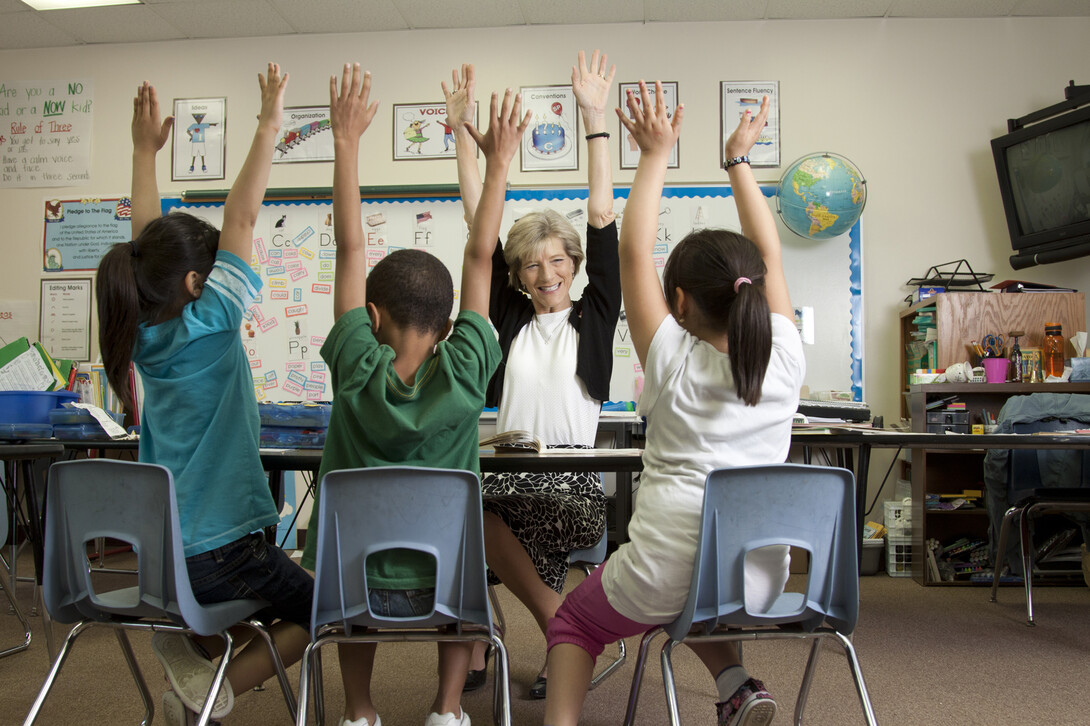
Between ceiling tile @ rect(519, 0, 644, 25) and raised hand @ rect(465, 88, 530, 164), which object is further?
ceiling tile @ rect(519, 0, 644, 25)

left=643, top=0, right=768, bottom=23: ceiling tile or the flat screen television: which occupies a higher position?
left=643, top=0, right=768, bottom=23: ceiling tile

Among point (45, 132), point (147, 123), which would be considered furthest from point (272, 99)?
point (45, 132)

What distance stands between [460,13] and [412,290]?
11.7 feet

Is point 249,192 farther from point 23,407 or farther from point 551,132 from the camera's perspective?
point 551,132

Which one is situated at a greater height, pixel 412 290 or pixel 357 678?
pixel 412 290

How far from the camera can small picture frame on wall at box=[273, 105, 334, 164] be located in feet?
15.2

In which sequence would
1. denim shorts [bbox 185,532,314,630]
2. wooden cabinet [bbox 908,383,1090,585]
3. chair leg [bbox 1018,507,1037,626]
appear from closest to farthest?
denim shorts [bbox 185,532,314,630] → chair leg [bbox 1018,507,1037,626] → wooden cabinet [bbox 908,383,1090,585]

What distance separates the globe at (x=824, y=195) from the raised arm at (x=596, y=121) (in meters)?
2.58

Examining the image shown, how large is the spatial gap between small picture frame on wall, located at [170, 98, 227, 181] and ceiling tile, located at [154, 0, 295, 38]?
397 mm

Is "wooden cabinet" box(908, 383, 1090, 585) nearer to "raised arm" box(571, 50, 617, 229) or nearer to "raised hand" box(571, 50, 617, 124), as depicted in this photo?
"raised arm" box(571, 50, 617, 229)

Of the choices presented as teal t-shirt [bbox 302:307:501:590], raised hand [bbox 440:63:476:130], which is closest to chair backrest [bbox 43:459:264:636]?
Answer: teal t-shirt [bbox 302:307:501:590]

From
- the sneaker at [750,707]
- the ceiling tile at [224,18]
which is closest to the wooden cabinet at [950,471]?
the sneaker at [750,707]

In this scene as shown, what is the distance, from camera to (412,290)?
1424mm

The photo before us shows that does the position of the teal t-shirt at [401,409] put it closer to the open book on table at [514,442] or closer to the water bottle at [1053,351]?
the open book on table at [514,442]
